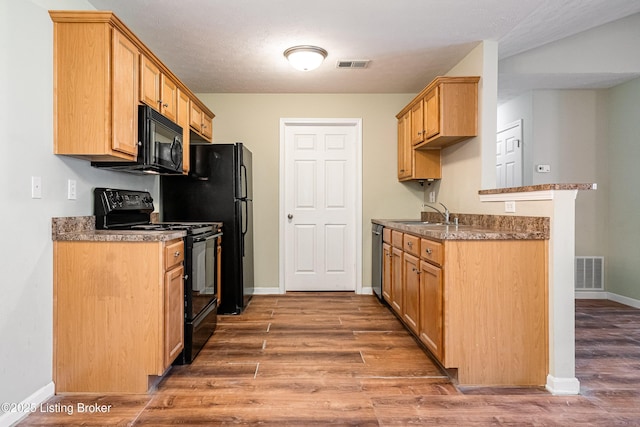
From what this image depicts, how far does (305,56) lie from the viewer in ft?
9.90

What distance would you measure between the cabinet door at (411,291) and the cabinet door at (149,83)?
218 cm

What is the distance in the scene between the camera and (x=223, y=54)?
313 cm

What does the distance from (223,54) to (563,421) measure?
3456 mm

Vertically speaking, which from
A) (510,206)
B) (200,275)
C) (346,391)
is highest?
(510,206)

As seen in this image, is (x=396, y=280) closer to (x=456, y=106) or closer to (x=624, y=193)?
(x=456, y=106)

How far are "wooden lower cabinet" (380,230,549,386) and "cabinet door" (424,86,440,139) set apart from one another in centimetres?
137

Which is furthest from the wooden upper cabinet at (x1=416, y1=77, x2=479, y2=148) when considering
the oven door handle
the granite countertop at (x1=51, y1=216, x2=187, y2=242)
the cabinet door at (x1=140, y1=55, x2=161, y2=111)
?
the granite countertop at (x1=51, y1=216, x2=187, y2=242)

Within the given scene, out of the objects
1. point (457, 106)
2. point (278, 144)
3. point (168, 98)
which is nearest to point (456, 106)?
point (457, 106)

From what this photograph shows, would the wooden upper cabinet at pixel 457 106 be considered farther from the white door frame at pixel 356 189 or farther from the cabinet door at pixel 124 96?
the cabinet door at pixel 124 96

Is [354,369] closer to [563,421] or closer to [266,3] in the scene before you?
[563,421]

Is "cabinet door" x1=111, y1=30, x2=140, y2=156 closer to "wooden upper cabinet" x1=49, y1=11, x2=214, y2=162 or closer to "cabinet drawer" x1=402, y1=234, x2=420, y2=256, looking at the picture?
"wooden upper cabinet" x1=49, y1=11, x2=214, y2=162

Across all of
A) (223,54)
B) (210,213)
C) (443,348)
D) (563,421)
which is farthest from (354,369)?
(223,54)

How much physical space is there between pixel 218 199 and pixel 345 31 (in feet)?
6.15

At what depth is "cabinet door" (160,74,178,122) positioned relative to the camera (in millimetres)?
2639
